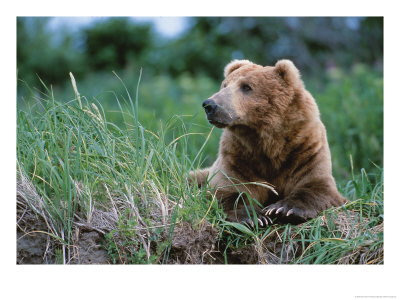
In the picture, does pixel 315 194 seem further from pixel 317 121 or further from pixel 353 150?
pixel 353 150

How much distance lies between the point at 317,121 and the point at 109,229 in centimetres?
174

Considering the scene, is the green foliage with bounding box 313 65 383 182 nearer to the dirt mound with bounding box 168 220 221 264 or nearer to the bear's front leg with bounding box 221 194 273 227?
the bear's front leg with bounding box 221 194 273 227

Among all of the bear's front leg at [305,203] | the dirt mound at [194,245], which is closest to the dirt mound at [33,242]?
the dirt mound at [194,245]

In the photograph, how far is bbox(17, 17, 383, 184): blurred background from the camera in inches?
295

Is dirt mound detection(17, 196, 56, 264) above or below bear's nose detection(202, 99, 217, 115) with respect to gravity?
below

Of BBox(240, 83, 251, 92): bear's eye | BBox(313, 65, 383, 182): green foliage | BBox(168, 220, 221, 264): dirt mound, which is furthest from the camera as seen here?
BBox(313, 65, 383, 182): green foliage

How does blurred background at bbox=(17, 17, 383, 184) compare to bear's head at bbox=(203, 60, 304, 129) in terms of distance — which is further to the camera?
blurred background at bbox=(17, 17, 383, 184)

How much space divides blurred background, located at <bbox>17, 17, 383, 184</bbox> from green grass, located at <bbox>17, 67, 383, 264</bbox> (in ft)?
12.1

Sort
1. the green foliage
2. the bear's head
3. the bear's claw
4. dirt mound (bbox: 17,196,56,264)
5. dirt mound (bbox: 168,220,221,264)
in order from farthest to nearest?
the green foliage
the bear's head
the bear's claw
dirt mound (bbox: 168,220,221,264)
dirt mound (bbox: 17,196,56,264)

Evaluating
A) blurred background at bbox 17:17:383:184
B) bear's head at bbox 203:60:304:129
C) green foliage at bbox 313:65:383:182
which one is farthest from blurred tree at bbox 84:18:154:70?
bear's head at bbox 203:60:304:129

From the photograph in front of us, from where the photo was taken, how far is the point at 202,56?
9.48 meters

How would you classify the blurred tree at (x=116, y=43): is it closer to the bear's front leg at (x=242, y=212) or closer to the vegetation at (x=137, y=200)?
the vegetation at (x=137, y=200)

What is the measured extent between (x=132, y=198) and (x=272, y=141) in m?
1.15
